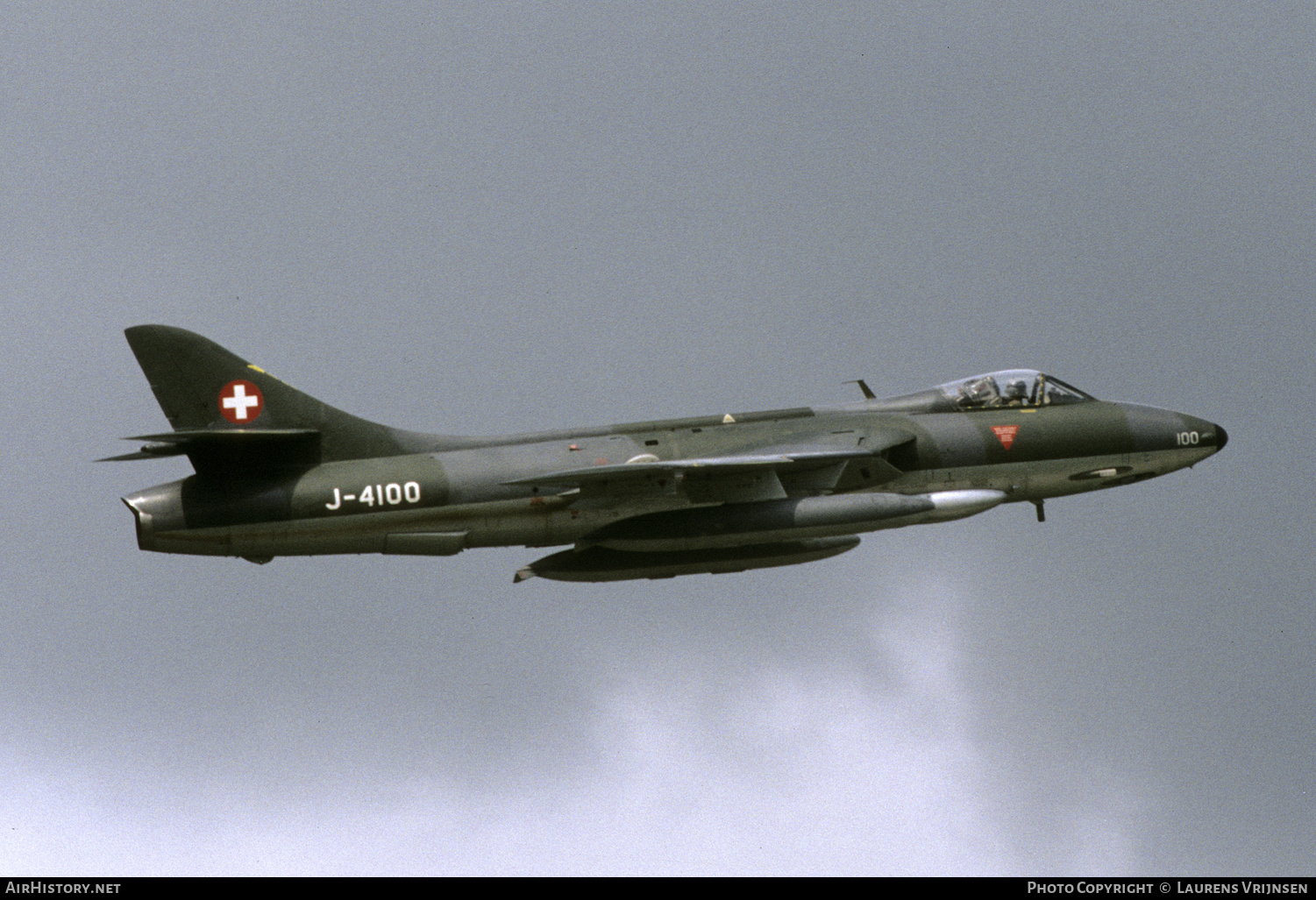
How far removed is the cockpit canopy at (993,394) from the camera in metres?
23.5

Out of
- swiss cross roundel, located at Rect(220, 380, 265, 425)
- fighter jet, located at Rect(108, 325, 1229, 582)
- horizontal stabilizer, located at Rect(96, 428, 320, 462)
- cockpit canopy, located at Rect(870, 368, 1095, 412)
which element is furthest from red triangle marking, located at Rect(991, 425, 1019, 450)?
swiss cross roundel, located at Rect(220, 380, 265, 425)

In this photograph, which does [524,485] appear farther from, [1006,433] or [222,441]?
[1006,433]

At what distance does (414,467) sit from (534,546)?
198 cm

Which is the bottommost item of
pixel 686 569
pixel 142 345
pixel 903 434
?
pixel 686 569

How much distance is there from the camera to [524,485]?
70.0ft

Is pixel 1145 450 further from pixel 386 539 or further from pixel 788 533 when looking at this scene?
pixel 386 539

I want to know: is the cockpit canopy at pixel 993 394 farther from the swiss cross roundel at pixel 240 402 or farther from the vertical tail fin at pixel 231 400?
the swiss cross roundel at pixel 240 402

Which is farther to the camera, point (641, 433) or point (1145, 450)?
point (1145, 450)

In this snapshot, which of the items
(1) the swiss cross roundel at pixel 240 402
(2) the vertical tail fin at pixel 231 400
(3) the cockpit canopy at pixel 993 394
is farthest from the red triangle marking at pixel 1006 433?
(1) the swiss cross roundel at pixel 240 402

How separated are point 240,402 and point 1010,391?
11.0 m

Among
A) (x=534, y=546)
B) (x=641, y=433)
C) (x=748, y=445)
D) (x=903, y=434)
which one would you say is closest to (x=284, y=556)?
(x=534, y=546)

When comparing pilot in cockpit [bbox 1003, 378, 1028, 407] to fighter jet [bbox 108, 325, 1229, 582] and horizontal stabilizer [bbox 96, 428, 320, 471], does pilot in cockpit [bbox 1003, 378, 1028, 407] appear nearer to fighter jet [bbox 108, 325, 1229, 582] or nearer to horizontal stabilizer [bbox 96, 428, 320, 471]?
fighter jet [bbox 108, 325, 1229, 582]

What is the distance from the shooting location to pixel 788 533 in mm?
21312

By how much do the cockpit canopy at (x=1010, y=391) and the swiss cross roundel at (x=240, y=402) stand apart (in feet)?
32.1
